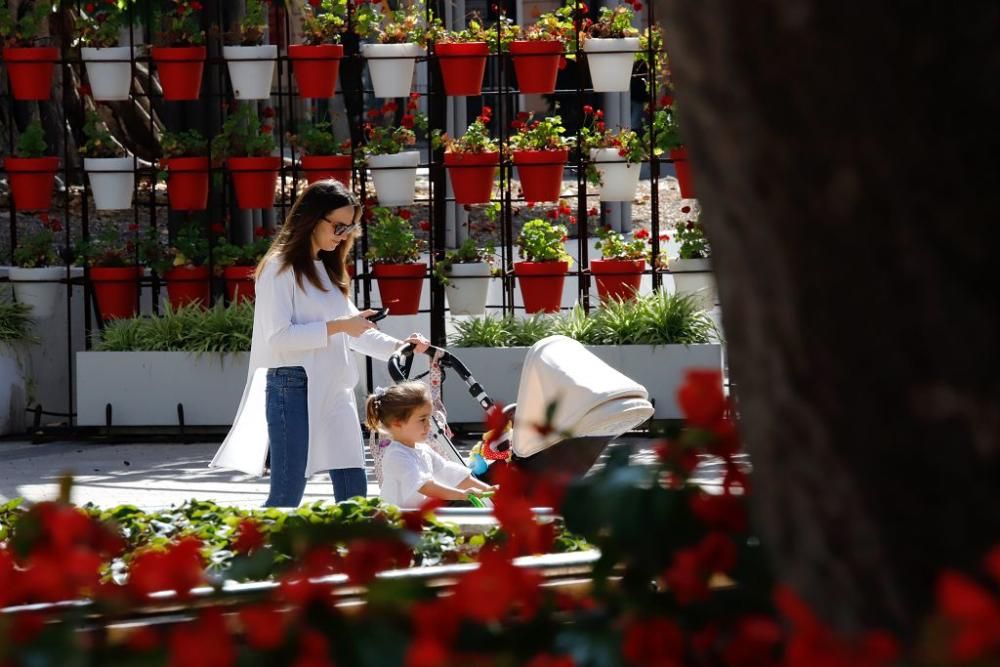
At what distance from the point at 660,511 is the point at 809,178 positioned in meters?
0.61

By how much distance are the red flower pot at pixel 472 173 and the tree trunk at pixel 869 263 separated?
8.05m

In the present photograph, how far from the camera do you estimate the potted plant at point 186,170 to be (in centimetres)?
984

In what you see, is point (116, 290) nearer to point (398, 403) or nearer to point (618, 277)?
point (618, 277)

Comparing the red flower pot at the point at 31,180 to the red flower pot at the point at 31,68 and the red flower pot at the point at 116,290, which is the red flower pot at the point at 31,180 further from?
the red flower pot at the point at 116,290

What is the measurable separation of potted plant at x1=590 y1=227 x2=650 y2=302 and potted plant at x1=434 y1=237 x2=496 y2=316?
65cm

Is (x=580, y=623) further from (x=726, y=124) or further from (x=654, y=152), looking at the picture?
(x=654, y=152)

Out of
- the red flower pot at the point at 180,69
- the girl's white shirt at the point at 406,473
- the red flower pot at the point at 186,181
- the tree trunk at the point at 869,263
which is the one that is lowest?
the girl's white shirt at the point at 406,473

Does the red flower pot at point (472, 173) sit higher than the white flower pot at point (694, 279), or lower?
higher

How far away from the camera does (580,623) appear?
6.61ft

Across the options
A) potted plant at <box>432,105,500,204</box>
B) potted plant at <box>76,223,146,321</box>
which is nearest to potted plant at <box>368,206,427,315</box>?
potted plant at <box>432,105,500,204</box>

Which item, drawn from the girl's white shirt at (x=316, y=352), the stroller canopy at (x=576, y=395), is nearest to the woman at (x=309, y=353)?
the girl's white shirt at (x=316, y=352)

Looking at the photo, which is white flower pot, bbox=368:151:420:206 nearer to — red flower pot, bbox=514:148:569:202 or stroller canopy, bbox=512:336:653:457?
red flower pot, bbox=514:148:569:202

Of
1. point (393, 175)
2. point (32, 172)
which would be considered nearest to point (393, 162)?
point (393, 175)

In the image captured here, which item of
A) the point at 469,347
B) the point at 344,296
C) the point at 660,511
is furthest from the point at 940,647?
the point at 469,347
